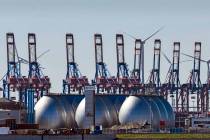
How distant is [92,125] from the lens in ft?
652

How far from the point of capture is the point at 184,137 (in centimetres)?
15138

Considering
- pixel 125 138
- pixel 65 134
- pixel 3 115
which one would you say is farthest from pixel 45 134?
pixel 3 115

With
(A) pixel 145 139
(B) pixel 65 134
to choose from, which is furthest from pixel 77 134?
(A) pixel 145 139

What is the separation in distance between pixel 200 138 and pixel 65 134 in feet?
61.4

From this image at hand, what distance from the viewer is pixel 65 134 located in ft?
466

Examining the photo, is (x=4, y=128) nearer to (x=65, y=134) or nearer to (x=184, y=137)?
(x=65, y=134)

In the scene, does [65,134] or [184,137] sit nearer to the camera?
[65,134]

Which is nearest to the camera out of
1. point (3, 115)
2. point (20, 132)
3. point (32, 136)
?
point (32, 136)

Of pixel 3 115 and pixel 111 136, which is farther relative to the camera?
pixel 3 115

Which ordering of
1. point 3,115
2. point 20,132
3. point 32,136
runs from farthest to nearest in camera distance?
point 3,115 < point 20,132 < point 32,136

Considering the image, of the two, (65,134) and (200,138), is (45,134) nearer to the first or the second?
(65,134)

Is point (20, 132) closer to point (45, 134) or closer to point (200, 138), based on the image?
point (45, 134)

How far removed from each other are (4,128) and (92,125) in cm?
5216

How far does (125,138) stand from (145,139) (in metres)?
2.96
